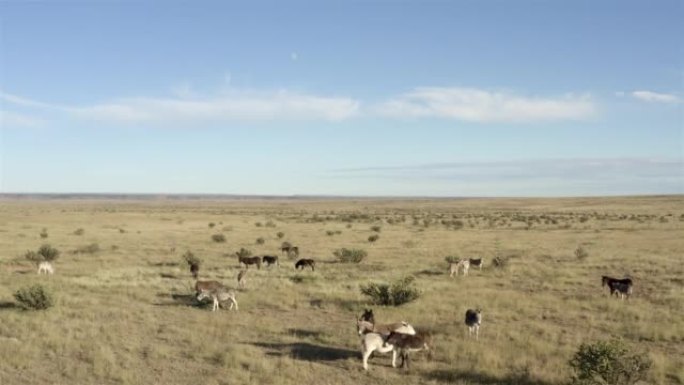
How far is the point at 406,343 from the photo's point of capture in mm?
12773

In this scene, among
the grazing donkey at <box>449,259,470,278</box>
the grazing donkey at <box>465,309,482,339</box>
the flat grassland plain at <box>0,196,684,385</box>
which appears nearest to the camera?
the flat grassland plain at <box>0,196,684,385</box>

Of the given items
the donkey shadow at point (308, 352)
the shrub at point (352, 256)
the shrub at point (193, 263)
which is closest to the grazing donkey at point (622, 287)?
the donkey shadow at point (308, 352)

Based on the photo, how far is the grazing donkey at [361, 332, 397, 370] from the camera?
12.6 meters

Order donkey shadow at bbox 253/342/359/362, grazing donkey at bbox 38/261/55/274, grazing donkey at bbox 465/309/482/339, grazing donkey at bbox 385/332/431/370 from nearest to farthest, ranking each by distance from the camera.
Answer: grazing donkey at bbox 385/332/431/370 < donkey shadow at bbox 253/342/359/362 < grazing donkey at bbox 465/309/482/339 < grazing donkey at bbox 38/261/55/274

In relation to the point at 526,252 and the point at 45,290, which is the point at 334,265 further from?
the point at 45,290

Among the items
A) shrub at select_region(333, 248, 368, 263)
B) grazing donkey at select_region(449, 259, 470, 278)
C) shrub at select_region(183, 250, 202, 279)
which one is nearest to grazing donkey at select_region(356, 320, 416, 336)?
grazing donkey at select_region(449, 259, 470, 278)

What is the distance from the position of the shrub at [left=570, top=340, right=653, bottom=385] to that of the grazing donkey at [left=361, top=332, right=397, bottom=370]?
3.62 meters

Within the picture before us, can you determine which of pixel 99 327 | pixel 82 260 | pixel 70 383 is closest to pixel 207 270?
pixel 82 260

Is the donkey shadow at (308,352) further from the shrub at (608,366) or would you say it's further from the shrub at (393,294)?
the shrub at (393,294)

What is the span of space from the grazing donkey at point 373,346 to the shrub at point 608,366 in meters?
3.62

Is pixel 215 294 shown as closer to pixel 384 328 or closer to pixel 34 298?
pixel 34 298

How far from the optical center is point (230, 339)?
50.0 ft

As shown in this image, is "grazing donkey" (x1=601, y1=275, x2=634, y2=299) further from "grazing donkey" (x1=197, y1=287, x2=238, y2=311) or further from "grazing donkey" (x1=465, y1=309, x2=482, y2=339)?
"grazing donkey" (x1=197, y1=287, x2=238, y2=311)

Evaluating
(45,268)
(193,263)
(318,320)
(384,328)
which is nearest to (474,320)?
(384,328)
